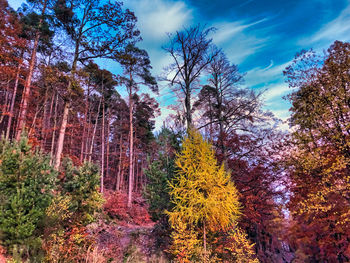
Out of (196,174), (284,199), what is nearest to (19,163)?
(196,174)

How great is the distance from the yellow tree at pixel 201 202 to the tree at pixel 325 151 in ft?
11.2

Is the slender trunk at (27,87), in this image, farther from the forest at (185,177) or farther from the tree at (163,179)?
the tree at (163,179)

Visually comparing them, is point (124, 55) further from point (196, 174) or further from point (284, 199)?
point (284, 199)

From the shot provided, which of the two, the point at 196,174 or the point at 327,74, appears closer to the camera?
the point at 196,174

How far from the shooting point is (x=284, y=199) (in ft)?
34.3

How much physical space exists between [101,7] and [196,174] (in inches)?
411

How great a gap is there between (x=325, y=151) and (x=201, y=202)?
6.45 m

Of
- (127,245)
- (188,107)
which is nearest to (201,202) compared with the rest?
(127,245)

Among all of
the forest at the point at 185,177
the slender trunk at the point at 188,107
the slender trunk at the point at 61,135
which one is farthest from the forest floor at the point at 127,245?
the slender trunk at the point at 188,107

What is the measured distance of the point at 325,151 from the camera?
8.47 m

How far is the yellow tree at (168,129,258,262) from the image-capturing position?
7215 mm

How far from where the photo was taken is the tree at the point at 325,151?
307 inches

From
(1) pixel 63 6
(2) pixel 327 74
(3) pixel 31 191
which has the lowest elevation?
(3) pixel 31 191

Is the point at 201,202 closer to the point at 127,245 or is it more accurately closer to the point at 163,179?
the point at 163,179
